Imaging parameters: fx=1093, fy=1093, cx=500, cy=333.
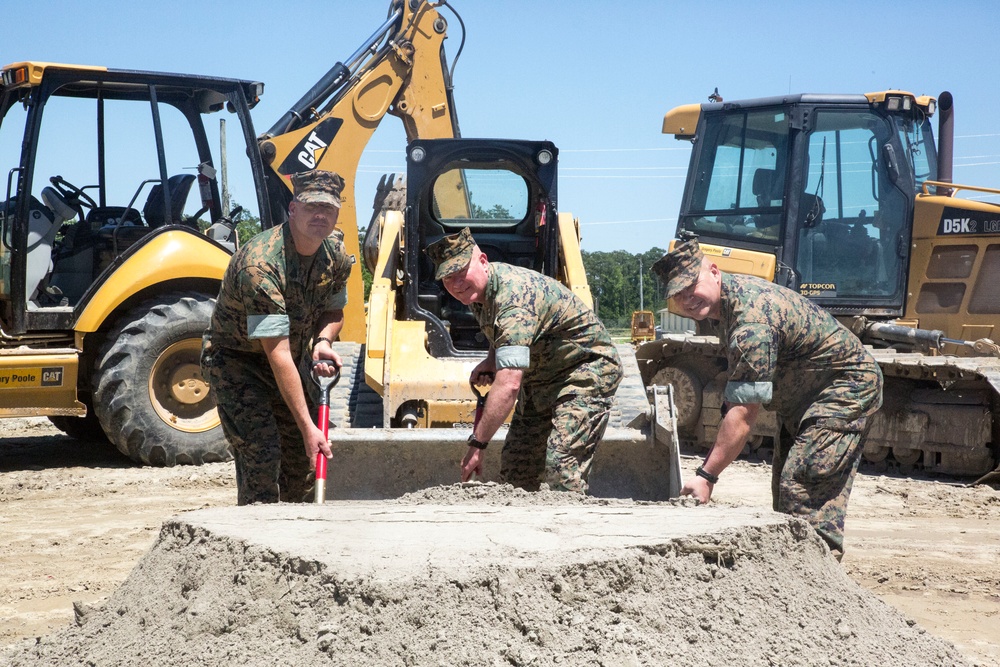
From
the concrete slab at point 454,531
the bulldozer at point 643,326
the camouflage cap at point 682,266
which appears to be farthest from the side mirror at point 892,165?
the bulldozer at point 643,326

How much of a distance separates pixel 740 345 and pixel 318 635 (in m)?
2.24

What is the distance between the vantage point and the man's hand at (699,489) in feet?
14.5

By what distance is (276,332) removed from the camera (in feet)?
15.4

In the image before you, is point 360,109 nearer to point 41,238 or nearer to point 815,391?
point 41,238

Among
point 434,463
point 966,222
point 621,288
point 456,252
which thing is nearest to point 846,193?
point 966,222

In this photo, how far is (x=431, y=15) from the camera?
404 inches

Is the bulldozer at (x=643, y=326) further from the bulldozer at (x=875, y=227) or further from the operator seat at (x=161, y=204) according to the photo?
the operator seat at (x=161, y=204)

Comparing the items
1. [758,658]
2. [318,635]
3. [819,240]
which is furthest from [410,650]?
[819,240]

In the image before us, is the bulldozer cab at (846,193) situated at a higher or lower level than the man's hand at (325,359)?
higher

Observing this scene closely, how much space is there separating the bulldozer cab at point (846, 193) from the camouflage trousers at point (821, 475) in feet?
14.3

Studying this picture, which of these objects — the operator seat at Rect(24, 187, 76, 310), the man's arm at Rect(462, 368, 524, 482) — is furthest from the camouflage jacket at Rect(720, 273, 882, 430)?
the operator seat at Rect(24, 187, 76, 310)

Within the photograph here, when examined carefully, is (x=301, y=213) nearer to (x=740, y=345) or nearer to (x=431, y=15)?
(x=740, y=345)

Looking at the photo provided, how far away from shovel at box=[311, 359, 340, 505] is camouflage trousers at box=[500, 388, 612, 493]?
878 millimetres

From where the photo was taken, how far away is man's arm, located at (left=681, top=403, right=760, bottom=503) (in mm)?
4383
